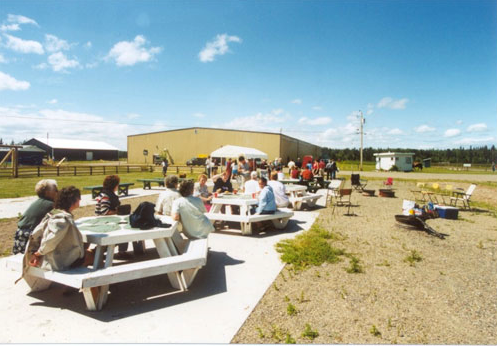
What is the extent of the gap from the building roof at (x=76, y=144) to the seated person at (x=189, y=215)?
2200 inches

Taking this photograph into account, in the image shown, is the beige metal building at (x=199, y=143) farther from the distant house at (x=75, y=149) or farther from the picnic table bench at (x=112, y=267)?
the picnic table bench at (x=112, y=267)

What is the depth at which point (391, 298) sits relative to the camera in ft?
11.7

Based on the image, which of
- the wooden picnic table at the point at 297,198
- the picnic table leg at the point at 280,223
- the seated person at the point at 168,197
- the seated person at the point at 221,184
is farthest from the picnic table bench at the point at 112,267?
the wooden picnic table at the point at 297,198

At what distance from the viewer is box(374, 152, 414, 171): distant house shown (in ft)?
126

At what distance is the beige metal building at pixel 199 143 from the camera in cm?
4059

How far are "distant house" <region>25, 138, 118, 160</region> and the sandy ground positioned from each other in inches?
2208

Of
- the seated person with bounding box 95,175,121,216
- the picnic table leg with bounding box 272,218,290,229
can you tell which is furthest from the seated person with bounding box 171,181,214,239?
the picnic table leg with bounding box 272,218,290,229

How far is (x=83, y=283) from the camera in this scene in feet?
9.50

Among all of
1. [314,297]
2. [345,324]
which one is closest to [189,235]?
[314,297]

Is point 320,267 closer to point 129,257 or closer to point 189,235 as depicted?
point 189,235

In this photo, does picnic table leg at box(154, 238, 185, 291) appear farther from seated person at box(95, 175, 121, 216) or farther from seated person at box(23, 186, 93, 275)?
seated person at box(95, 175, 121, 216)

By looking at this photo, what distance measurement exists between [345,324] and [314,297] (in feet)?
1.99

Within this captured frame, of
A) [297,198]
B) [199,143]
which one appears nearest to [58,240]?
[297,198]

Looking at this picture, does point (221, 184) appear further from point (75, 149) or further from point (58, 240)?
point (75, 149)
